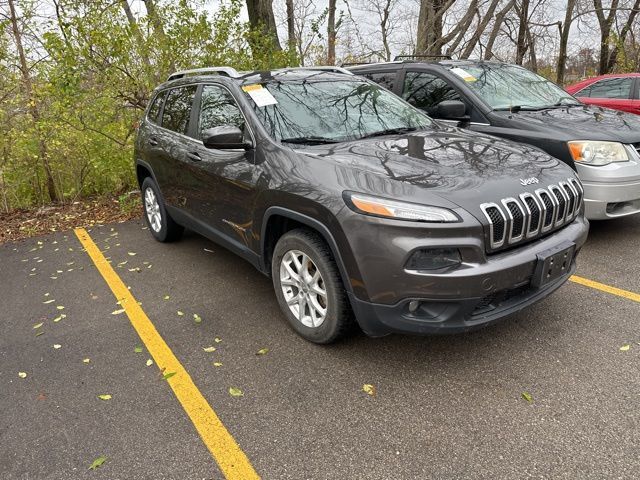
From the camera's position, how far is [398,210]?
94.6 inches

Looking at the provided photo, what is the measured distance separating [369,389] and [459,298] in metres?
0.73

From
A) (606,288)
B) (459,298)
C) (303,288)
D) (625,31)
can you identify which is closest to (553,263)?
(459,298)

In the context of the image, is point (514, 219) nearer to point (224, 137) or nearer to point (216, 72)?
point (224, 137)

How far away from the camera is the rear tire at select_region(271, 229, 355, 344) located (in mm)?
2730

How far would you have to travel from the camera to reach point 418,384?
8.68ft

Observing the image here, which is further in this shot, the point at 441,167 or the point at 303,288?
the point at 303,288

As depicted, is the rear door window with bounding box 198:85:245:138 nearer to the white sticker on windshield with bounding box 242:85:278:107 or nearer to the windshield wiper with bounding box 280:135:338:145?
the white sticker on windshield with bounding box 242:85:278:107

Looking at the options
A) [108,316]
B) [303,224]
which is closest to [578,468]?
[303,224]

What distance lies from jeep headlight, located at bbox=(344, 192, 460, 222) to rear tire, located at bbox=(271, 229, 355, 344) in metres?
0.40

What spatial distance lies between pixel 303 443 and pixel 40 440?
1351 mm

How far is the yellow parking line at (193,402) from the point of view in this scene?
7.14ft

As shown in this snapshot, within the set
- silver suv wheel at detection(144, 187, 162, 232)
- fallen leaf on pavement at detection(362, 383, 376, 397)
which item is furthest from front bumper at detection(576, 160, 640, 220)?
silver suv wheel at detection(144, 187, 162, 232)

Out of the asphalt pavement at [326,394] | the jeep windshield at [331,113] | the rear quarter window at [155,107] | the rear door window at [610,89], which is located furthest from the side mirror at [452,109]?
the rear door window at [610,89]

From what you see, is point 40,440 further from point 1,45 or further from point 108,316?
point 1,45
